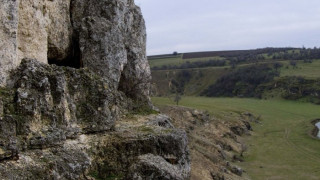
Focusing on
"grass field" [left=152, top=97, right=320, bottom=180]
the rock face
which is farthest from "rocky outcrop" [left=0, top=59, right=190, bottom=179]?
"grass field" [left=152, top=97, right=320, bottom=180]

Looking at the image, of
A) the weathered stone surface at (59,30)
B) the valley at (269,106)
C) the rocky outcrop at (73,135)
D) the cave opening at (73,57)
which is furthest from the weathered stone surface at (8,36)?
the valley at (269,106)

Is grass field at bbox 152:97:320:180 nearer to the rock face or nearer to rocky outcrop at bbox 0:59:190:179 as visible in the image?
the rock face

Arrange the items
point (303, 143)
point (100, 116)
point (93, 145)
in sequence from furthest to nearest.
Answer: point (303, 143) < point (100, 116) < point (93, 145)

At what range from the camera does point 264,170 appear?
5475 centimetres

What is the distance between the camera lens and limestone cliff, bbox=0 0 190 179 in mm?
17188

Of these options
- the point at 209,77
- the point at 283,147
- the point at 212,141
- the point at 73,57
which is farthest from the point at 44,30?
the point at 209,77

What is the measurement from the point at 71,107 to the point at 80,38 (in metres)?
7.96

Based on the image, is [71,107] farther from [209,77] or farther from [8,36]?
[209,77]

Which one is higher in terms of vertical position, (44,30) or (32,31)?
(44,30)

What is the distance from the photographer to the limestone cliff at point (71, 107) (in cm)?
1719

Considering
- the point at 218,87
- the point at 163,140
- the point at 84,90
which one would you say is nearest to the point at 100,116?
the point at 84,90

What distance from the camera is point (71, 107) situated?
2023 centimetres

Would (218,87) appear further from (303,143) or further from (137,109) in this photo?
(137,109)

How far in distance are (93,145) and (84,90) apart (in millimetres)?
3331
